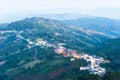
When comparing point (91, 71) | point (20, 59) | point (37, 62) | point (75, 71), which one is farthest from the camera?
point (20, 59)

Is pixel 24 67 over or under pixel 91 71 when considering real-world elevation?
under

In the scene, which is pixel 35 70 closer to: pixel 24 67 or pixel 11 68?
pixel 24 67

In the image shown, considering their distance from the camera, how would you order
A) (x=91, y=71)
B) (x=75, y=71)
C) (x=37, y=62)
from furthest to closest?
(x=37, y=62)
(x=75, y=71)
(x=91, y=71)

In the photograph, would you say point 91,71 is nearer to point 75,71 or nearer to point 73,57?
point 75,71

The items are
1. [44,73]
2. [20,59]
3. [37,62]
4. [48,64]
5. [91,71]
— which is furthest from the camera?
[20,59]

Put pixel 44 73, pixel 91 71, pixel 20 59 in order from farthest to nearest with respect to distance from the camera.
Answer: pixel 20 59, pixel 44 73, pixel 91 71

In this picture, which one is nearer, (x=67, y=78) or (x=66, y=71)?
(x=67, y=78)

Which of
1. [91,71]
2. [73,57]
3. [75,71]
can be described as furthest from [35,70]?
[91,71]

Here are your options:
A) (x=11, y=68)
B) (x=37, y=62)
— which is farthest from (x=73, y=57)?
(x=11, y=68)

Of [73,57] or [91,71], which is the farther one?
[73,57]
